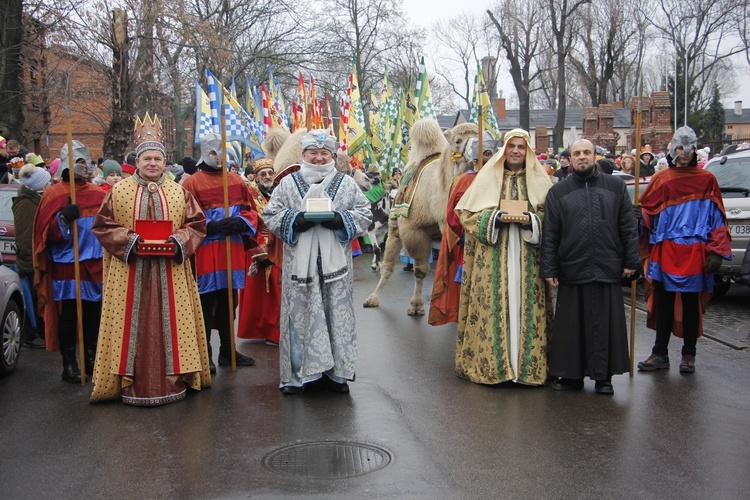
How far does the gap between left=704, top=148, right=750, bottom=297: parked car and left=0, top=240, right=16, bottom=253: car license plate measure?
7.73m

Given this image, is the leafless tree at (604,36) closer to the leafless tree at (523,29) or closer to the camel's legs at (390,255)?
the leafless tree at (523,29)

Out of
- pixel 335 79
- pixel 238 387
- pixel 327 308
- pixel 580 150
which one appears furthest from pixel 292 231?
pixel 335 79

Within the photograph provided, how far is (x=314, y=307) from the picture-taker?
6.09 meters

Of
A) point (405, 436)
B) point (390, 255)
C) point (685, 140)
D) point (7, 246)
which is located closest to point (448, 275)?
point (685, 140)

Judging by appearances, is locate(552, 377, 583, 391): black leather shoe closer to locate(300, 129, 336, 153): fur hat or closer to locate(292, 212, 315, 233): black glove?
locate(292, 212, 315, 233): black glove

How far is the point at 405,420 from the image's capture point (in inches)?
221

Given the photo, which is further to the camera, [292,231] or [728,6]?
[728,6]

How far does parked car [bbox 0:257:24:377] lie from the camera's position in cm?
705

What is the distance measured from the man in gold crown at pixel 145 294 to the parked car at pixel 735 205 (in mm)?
6276

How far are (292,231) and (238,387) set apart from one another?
138 cm

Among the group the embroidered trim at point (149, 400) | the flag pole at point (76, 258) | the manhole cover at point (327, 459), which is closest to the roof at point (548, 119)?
the flag pole at point (76, 258)

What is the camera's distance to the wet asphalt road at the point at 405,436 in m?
4.42

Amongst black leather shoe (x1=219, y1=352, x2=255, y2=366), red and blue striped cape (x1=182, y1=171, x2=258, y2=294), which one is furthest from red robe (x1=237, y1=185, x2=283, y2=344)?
red and blue striped cape (x1=182, y1=171, x2=258, y2=294)

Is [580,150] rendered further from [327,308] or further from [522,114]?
[522,114]
